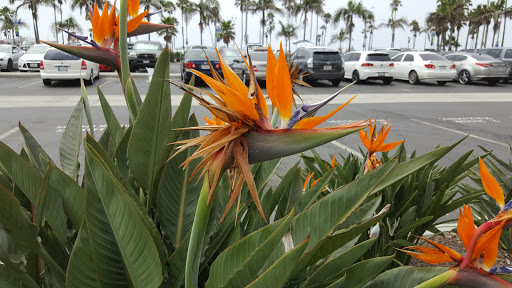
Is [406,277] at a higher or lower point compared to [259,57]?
lower

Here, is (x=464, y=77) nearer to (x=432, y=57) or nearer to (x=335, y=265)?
(x=432, y=57)

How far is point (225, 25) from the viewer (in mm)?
53938

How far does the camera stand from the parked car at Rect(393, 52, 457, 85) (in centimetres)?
1658

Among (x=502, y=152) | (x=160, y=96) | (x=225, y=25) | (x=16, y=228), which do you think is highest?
(x=225, y=25)

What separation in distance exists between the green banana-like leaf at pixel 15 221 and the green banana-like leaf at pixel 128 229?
22 cm

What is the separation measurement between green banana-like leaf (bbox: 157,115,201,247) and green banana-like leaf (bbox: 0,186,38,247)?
1.00 feet

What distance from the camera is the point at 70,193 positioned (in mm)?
1052

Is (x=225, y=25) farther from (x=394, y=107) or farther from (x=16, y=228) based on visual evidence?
(x=16, y=228)

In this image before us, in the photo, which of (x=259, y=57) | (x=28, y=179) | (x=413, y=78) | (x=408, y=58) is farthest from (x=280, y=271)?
(x=408, y=58)

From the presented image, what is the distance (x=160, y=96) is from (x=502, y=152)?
21.4ft

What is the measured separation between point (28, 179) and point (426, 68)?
17.4 meters

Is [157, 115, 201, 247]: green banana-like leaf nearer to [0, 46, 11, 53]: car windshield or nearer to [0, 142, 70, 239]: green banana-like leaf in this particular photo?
[0, 142, 70, 239]: green banana-like leaf

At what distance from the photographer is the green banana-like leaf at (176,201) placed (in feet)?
3.64

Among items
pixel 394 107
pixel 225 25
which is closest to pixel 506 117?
pixel 394 107
